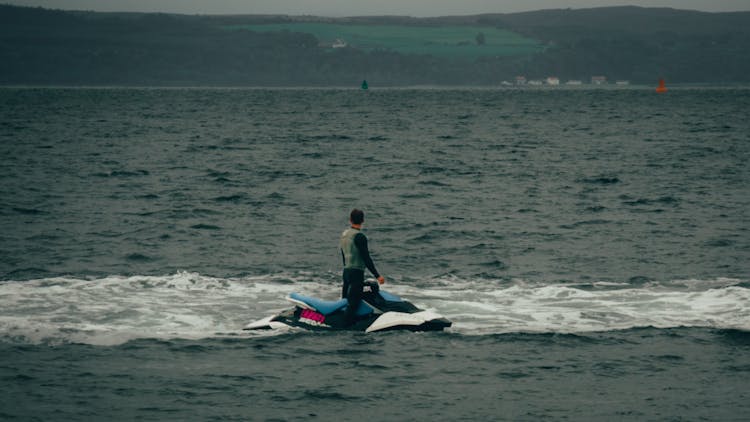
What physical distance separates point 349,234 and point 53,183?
108 ft

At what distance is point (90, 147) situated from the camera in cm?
7506

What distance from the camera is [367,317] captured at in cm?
2109

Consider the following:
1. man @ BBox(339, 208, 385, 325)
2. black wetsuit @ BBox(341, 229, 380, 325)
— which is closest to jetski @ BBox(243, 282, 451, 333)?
black wetsuit @ BBox(341, 229, 380, 325)

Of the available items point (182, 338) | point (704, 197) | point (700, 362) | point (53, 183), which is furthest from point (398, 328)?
point (53, 183)

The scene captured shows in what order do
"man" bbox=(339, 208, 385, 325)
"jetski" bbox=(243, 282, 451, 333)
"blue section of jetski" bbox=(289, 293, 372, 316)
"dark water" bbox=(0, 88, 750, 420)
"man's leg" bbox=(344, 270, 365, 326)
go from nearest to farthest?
"dark water" bbox=(0, 88, 750, 420) → "man" bbox=(339, 208, 385, 325) → "man's leg" bbox=(344, 270, 365, 326) → "jetski" bbox=(243, 282, 451, 333) → "blue section of jetski" bbox=(289, 293, 372, 316)

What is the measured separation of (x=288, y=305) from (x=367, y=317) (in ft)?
10.9

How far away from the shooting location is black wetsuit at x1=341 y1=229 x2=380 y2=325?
20.5 metres

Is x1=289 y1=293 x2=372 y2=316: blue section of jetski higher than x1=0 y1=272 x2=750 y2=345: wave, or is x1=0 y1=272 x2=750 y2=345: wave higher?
x1=289 y1=293 x2=372 y2=316: blue section of jetski

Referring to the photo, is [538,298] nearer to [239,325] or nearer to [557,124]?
[239,325]

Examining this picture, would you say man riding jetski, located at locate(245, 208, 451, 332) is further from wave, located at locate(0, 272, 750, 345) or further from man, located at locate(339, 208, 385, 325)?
wave, located at locate(0, 272, 750, 345)

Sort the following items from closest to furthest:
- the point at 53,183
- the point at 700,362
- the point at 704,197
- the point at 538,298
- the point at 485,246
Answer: the point at 700,362 < the point at 538,298 < the point at 485,246 < the point at 704,197 < the point at 53,183

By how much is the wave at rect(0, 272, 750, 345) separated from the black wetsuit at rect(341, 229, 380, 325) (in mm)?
2188

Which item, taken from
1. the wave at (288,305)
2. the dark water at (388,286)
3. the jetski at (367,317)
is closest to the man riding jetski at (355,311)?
the jetski at (367,317)

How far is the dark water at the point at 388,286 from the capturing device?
1717 centimetres
